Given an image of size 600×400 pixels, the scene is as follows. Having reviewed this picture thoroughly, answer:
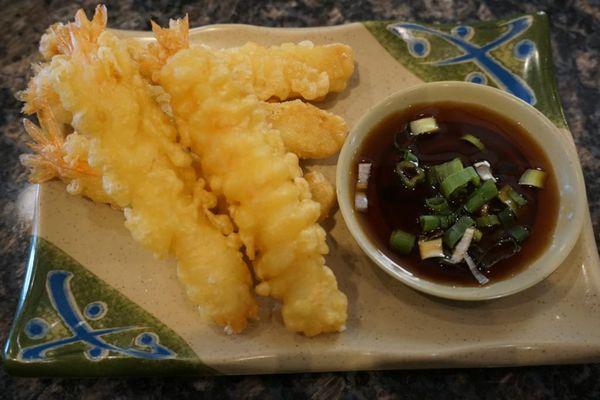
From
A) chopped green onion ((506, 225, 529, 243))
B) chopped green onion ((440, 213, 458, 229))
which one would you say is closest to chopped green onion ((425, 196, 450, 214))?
chopped green onion ((440, 213, 458, 229))

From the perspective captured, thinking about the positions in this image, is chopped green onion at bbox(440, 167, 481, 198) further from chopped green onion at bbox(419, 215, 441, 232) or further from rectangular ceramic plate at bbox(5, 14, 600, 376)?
rectangular ceramic plate at bbox(5, 14, 600, 376)

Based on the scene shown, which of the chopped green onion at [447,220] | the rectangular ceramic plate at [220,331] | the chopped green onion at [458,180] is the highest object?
the chopped green onion at [458,180]

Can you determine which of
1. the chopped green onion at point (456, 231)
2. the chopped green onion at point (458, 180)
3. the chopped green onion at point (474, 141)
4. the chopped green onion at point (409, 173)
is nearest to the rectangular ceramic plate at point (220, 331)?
the chopped green onion at point (456, 231)

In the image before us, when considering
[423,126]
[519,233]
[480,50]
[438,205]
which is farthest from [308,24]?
[519,233]

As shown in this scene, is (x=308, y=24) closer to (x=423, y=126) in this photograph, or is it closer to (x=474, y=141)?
(x=423, y=126)

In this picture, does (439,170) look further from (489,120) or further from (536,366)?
(536,366)

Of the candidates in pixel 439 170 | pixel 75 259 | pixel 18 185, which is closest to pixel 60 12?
pixel 18 185

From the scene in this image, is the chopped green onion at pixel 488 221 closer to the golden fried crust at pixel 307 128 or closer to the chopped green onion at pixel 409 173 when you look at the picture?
the chopped green onion at pixel 409 173
